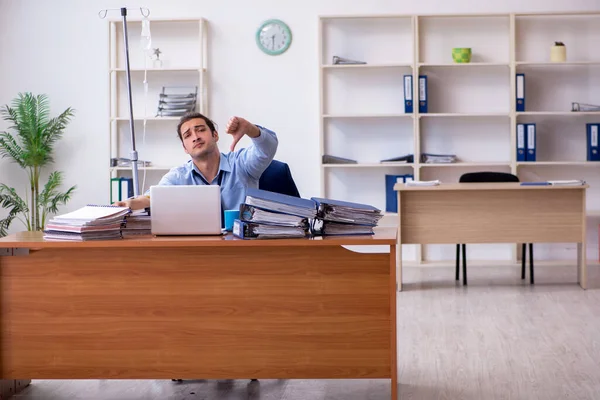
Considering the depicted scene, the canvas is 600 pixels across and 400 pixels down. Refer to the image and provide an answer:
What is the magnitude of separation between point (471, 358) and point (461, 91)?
11.7ft

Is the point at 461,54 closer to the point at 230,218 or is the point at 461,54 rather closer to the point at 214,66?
the point at 214,66

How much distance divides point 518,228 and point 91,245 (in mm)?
3643

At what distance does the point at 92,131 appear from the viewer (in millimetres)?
7668

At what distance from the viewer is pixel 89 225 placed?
11.3 ft

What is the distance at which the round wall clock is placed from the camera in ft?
24.6

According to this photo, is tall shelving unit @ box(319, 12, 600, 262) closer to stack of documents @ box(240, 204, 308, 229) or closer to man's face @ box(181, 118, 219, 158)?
man's face @ box(181, 118, 219, 158)

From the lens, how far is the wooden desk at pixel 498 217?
246 inches

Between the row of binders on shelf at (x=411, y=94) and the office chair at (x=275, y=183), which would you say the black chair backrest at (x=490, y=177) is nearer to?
the row of binders on shelf at (x=411, y=94)

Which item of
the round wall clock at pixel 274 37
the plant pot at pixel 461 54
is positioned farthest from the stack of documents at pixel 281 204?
the round wall clock at pixel 274 37

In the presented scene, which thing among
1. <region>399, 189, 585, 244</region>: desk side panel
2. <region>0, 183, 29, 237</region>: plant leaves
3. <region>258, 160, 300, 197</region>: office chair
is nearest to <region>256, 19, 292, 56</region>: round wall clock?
<region>399, 189, 585, 244</region>: desk side panel

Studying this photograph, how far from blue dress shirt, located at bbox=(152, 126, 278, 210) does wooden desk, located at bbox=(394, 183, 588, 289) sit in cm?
230

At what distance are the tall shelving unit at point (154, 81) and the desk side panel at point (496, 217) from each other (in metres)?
2.21

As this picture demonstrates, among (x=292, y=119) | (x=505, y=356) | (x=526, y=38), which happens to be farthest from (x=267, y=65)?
(x=505, y=356)

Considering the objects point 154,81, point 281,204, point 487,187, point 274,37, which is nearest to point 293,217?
point 281,204
